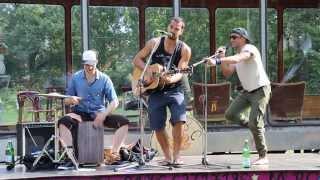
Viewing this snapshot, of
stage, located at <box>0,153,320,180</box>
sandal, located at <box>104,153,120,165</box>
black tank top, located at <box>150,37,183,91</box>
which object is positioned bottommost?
stage, located at <box>0,153,320,180</box>

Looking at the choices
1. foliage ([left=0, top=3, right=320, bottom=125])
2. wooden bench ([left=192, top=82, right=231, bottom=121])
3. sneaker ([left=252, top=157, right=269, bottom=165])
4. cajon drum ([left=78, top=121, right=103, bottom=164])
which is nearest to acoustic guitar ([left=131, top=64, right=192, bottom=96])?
cajon drum ([left=78, top=121, right=103, bottom=164])

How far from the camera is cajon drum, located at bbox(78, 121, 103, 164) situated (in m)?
6.83

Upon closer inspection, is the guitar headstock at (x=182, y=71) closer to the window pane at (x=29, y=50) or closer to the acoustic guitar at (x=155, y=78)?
the acoustic guitar at (x=155, y=78)

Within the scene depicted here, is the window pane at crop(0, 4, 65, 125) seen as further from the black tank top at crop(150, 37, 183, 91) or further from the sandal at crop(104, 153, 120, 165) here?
the black tank top at crop(150, 37, 183, 91)

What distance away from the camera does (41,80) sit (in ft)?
26.8

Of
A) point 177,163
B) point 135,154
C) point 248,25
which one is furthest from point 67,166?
point 248,25

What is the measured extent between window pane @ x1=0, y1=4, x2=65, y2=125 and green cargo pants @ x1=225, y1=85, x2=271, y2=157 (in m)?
2.31

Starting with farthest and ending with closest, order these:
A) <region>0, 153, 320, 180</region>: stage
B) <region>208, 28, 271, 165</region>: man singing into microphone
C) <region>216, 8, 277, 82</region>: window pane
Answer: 1. <region>216, 8, 277, 82</region>: window pane
2. <region>208, 28, 271, 165</region>: man singing into microphone
3. <region>0, 153, 320, 180</region>: stage

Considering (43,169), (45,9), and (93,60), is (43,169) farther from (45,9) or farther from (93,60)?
(45,9)

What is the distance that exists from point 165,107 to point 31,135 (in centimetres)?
140

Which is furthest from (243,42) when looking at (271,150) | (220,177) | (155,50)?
(271,150)

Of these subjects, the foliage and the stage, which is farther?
the foliage

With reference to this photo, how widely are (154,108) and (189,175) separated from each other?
34.4 inches

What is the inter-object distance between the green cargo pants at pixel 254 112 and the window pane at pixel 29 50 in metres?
2.31
